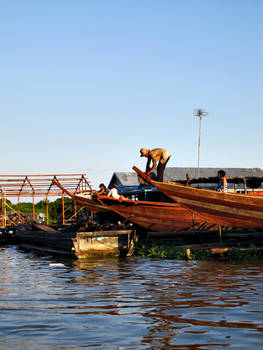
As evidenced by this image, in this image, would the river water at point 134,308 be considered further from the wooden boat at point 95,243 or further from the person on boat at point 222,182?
the person on boat at point 222,182

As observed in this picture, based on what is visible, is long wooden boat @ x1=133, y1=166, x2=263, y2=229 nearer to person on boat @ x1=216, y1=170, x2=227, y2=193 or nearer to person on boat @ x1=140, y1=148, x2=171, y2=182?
person on boat @ x1=216, y1=170, x2=227, y2=193

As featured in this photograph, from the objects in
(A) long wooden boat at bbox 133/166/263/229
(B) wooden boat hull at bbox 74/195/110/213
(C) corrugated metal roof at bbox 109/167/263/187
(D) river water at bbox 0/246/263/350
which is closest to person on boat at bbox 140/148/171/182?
(A) long wooden boat at bbox 133/166/263/229

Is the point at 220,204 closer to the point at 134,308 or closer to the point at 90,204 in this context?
the point at 90,204

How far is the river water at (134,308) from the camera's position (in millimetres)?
5168

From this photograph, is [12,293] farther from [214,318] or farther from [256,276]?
[256,276]

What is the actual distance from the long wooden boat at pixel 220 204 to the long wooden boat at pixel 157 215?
106 inches

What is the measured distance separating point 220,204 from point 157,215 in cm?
408

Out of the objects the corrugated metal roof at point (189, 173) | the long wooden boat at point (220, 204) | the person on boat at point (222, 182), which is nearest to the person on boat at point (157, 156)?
the long wooden boat at point (220, 204)

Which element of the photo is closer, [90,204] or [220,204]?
[220,204]

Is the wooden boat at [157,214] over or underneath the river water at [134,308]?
over

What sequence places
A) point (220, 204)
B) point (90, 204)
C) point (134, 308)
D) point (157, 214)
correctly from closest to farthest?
point (134, 308), point (220, 204), point (157, 214), point (90, 204)

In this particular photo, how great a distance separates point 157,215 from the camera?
18.1 m

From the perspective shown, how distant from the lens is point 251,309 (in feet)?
21.7

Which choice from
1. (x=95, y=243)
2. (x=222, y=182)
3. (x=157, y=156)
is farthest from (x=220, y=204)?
(x=95, y=243)
